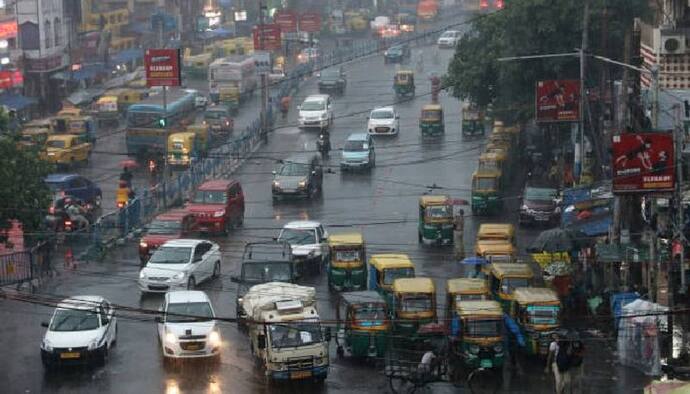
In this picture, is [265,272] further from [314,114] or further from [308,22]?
[308,22]

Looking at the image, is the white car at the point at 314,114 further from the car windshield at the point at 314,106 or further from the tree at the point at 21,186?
the tree at the point at 21,186

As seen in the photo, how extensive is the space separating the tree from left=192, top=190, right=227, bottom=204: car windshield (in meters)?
9.69

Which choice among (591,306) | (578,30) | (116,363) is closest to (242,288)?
(116,363)

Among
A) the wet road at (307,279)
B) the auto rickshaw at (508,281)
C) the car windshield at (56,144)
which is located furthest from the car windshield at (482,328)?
the car windshield at (56,144)

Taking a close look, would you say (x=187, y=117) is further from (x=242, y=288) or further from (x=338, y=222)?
(x=242, y=288)

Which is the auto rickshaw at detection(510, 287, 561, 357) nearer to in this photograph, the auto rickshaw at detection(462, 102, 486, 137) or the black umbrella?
the black umbrella

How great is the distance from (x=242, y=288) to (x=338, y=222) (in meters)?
11.9

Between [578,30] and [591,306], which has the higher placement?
[578,30]

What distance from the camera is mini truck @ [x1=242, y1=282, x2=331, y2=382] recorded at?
33250 millimetres

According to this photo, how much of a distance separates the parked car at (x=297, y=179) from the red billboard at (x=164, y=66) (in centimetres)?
541

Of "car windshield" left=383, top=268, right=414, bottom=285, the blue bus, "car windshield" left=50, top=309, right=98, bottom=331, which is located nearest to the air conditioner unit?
"car windshield" left=383, top=268, right=414, bottom=285

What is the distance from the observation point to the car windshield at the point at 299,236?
4494 centimetres

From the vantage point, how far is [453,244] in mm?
47719

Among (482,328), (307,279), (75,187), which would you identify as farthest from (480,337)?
(75,187)
